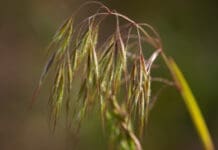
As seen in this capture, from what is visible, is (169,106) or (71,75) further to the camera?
(169,106)

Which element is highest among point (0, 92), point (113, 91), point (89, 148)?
point (113, 91)

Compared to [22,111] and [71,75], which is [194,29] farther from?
[71,75]

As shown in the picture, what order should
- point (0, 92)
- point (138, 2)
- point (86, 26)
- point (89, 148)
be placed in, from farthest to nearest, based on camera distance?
point (138, 2) < point (0, 92) < point (89, 148) < point (86, 26)

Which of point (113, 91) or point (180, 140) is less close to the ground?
point (113, 91)

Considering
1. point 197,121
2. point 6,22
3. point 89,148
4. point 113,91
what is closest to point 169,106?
point 89,148

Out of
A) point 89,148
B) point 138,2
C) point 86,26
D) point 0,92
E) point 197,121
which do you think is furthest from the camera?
point 138,2

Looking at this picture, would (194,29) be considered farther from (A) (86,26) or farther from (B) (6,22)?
(A) (86,26)
